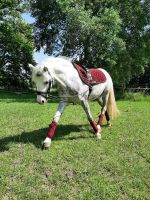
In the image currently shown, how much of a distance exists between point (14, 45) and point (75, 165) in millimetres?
36789

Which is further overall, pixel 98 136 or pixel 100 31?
pixel 100 31

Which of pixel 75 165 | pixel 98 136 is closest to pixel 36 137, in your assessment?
pixel 98 136

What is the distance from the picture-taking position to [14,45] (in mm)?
44688

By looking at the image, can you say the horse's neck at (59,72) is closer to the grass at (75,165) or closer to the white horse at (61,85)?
the white horse at (61,85)

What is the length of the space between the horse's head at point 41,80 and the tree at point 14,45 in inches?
1272

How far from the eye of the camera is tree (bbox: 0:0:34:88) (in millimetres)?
41219

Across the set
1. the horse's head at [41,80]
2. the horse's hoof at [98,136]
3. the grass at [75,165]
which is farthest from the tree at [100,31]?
the horse's head at [41,80]

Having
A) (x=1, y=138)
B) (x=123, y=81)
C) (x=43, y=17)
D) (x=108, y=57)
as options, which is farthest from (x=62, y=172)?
(x=43, y=17)

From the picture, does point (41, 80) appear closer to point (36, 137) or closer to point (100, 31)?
point (36, 137)

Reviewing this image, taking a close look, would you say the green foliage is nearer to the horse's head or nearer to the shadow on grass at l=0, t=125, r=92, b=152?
the shadow on grass at l=0, t=125, r=92, b=152

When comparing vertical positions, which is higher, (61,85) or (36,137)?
(61,85)

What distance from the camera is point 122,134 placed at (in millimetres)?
12523

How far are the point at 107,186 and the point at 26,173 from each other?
74.3 inches

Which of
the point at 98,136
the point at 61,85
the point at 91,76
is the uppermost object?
the point at 91,76
